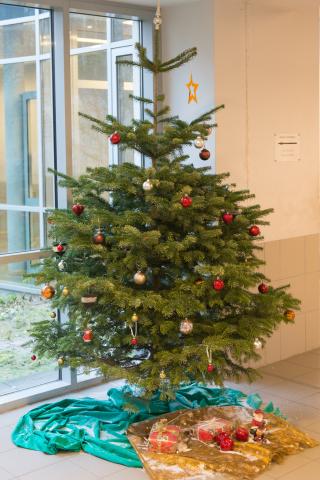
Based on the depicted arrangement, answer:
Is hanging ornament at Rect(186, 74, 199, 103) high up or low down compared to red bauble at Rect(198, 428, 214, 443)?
up

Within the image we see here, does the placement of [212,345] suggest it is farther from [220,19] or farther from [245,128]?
[220,19]

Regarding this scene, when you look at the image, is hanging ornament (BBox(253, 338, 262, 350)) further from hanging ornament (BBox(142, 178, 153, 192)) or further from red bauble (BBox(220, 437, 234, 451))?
hanging ornament (BBox(142, 178, 153, 192))

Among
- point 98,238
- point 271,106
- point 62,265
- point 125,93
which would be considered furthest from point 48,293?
point 271,106

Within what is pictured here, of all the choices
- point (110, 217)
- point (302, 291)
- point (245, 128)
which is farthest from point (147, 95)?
point (302, 291)

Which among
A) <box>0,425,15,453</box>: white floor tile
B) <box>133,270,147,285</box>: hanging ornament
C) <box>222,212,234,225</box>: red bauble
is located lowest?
<box>0,425,15,453</box>: white floor tile

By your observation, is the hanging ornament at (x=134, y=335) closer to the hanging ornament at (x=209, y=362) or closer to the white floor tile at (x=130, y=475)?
the hanging ornament at (x=209, y=362)

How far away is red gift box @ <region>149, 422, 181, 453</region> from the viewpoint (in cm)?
338

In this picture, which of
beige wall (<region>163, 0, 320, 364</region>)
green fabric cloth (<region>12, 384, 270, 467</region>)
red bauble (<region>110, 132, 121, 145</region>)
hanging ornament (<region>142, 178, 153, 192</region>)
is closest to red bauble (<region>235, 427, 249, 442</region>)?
green fabric cloth (<region>12, 384, 270, 467</region>)

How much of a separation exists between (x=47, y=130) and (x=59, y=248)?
91 cm

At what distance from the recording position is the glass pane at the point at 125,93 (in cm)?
459

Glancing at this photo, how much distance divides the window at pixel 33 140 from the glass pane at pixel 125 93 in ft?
0.58

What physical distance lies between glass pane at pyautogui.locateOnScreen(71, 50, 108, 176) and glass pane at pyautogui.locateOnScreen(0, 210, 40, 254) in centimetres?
44

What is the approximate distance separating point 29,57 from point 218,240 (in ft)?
5.30

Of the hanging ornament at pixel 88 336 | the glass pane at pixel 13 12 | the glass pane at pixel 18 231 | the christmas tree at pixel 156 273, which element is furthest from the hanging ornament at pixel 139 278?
the glass pane at pixel 13 12
